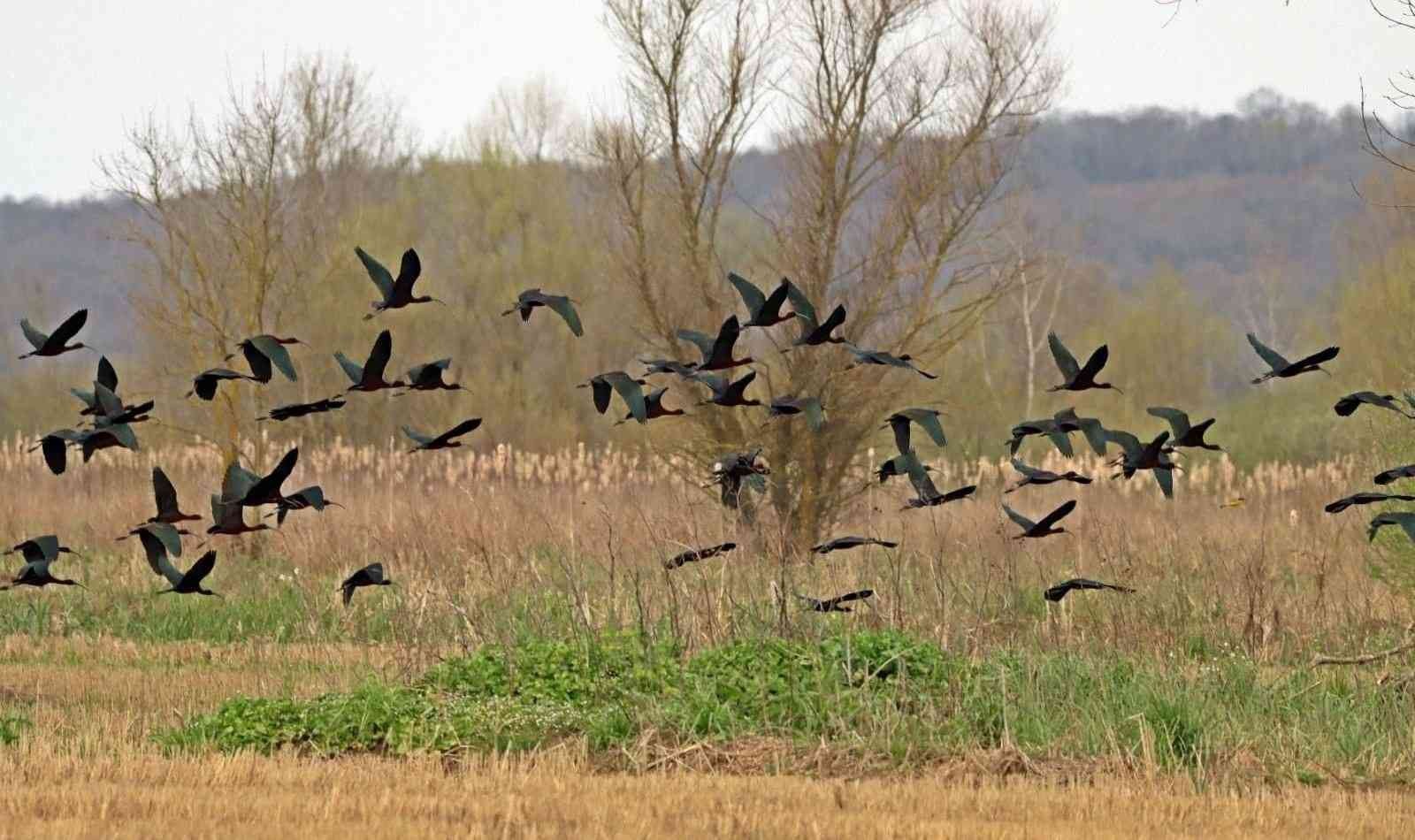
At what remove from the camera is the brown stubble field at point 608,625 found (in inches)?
268

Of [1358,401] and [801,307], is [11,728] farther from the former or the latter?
[1358,401]

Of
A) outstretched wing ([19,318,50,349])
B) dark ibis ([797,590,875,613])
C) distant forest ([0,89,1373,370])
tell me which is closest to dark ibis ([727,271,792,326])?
dark ibis ([797,590,875,613])

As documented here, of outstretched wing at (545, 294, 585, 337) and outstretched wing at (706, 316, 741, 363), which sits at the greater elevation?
outstretched wing at (545, 294, 585, 337)

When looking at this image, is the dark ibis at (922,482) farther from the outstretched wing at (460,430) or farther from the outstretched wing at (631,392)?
the outstretched wing at (460,430)

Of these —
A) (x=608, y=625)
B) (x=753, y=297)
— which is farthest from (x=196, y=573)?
(x=608, y=625)

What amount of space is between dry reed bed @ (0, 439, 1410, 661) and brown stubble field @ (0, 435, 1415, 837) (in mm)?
63

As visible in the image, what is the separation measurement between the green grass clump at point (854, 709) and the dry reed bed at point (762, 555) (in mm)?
659

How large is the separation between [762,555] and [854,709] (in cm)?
384

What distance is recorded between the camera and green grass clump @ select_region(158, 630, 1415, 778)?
8.16 m

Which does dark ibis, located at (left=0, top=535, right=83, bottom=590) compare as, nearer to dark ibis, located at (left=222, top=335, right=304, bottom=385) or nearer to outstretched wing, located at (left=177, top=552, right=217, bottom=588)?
outstretched wing, located at (left=177, top=552, right=217, bottom=588)

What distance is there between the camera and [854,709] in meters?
8.48

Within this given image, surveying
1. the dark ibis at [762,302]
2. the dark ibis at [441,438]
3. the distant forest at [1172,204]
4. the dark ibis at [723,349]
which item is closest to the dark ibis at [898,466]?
the dark ibis at [762,302]

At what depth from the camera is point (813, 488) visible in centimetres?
1722

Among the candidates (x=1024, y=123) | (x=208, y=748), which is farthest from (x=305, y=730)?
(x=1024, y=123)
